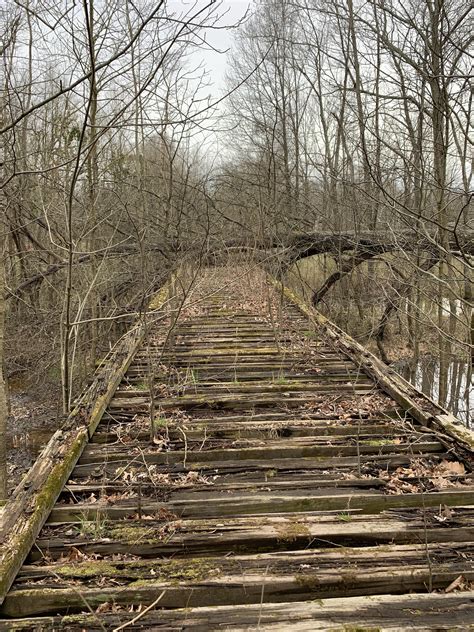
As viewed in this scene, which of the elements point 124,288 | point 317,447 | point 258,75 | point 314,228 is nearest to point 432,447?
point 317,447

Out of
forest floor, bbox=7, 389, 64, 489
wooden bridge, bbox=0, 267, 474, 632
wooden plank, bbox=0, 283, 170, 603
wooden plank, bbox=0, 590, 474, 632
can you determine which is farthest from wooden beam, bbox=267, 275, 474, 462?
forest floor, bbox=7, 389, 64, 489

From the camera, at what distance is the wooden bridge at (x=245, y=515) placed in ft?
6.63

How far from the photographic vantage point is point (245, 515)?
2.72m

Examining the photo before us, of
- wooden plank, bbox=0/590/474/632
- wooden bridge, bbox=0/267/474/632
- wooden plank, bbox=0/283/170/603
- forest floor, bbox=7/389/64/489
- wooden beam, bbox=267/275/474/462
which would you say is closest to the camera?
wooden plank, bbox=0/590/474/632

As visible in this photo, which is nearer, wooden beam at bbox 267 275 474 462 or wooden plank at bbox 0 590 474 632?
wooden plank at bbox 0 590 474 632

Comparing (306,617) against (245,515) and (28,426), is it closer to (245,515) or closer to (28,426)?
(245,515)

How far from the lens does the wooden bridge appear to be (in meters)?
2.02

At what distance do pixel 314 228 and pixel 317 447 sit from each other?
1319 cm

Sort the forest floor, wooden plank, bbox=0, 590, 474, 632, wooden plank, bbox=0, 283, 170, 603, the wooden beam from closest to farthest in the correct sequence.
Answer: wooden plank, bbox=0, 590, 474, 632
wooden plank, bbox=0, 283, 170, 603
the wooden beam
the forest floor

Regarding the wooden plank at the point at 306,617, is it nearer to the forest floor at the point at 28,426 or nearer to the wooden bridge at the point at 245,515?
the wooden bridge at the point at 245,515

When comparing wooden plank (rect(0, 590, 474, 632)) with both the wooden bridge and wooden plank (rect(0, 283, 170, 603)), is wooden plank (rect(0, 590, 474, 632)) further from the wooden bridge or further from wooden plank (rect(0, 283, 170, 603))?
wooden plank (rect(0, 283, 170, 603))

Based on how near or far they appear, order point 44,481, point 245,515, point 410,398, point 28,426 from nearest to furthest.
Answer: point 245,515 → point 44,481 → point 410,398 → point 28,426

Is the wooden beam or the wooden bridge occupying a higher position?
the wooden beam

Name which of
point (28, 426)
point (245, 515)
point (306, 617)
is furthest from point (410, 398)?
point (28, 426)
